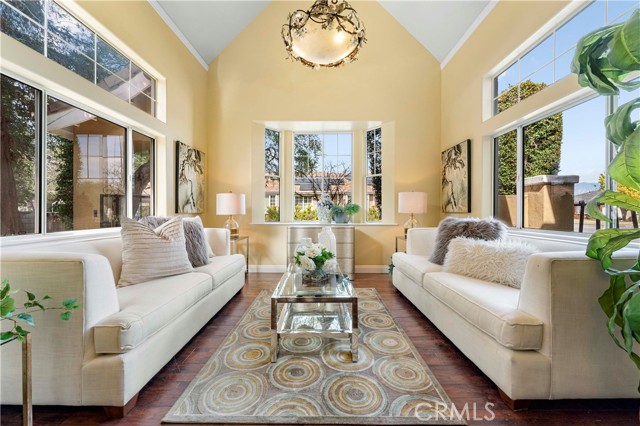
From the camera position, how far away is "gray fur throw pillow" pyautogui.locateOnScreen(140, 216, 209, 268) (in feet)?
8.61

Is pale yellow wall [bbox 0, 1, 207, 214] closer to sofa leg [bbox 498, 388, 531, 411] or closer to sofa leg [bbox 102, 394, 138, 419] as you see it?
sofa leg [bbox 102, 394, 138, 419]

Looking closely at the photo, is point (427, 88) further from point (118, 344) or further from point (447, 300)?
point (118, 344)

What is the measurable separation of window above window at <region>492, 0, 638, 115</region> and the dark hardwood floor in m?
2.41

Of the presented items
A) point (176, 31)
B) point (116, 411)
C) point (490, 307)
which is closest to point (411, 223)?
point (490, 307)

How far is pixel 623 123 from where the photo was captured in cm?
117

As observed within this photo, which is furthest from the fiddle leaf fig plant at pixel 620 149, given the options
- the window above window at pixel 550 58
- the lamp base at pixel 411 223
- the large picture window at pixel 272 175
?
the large picture window at pixel 272 175

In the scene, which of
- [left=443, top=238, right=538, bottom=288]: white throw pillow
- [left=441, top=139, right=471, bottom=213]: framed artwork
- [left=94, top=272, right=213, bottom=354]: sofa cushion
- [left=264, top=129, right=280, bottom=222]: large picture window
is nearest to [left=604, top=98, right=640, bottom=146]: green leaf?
[left=443, top=238, right=538, bottom=288]: white throw pillow

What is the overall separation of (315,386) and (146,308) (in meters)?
1.04

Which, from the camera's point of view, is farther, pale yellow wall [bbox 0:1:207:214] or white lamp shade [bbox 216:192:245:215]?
white lamp shade [bbox 216:192:245:215]

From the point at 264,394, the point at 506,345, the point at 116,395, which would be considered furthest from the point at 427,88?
the point at 116,395

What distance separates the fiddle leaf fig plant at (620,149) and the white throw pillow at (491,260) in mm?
702

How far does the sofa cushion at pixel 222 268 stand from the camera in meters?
2.49

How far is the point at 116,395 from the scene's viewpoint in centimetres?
134

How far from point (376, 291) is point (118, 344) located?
106 inches
